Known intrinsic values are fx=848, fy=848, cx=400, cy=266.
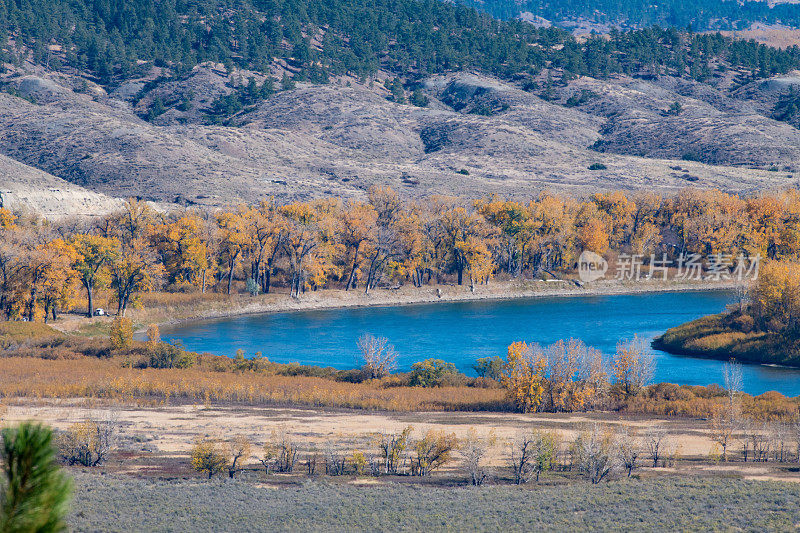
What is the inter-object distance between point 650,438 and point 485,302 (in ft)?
199

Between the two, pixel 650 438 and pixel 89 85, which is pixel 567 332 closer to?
pixel 650 438

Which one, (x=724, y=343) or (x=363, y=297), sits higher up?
(x=363, y=297)

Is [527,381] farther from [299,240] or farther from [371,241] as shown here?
[371,241]

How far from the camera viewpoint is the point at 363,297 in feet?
313

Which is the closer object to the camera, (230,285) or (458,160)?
(230,285)

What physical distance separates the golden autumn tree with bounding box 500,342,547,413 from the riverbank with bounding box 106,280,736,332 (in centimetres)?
4239

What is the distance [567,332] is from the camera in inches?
3022

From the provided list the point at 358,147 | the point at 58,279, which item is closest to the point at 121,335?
the point at 58,279

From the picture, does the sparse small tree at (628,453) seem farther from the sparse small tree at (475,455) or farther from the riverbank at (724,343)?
the riverbank at (724,343)

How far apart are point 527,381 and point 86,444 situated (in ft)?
75.7

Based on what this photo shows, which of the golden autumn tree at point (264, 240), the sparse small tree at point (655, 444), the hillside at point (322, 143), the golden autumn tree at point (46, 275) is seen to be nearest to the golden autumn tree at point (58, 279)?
the golden autumn tree at point (46, 275)

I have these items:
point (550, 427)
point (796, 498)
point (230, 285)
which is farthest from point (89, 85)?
point (796, 498)

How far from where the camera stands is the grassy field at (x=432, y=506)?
80.9 feet

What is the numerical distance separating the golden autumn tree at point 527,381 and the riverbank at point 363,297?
1669 inches
